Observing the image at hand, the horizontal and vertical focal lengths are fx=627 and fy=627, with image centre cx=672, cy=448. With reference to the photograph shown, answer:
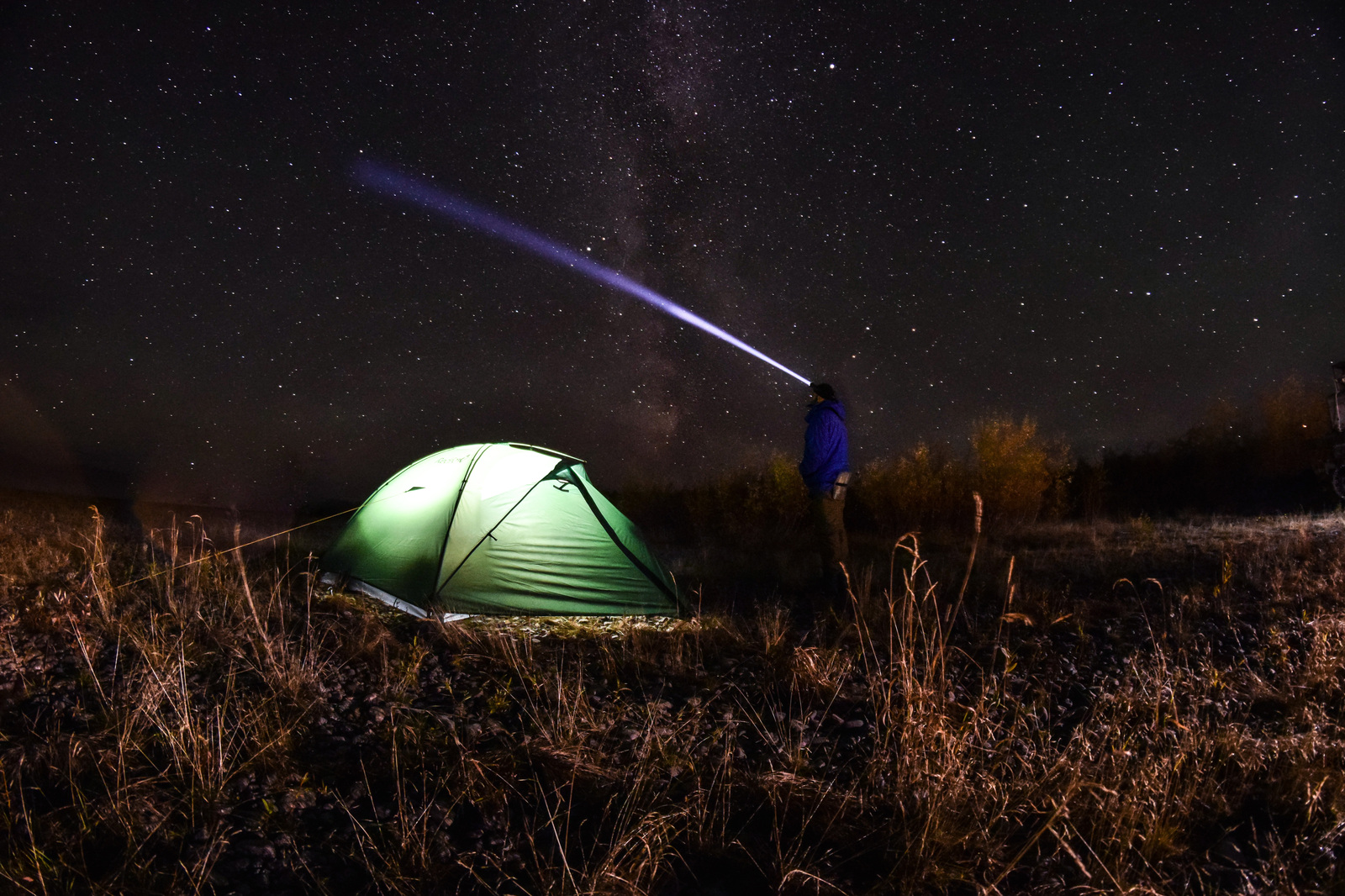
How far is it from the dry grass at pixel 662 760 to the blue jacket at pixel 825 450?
255 cm

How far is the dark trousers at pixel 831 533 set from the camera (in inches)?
285

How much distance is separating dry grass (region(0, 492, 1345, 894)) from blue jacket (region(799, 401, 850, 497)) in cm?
255

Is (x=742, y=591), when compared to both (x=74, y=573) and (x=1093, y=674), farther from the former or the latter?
(x=74, y=573)

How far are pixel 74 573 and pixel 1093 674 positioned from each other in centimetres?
857

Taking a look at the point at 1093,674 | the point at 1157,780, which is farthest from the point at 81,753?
the point at 1093,674

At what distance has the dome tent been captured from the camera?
6164 millimetres

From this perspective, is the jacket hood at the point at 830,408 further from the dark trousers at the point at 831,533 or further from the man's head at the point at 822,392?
the dark trousers at the point at 831,533

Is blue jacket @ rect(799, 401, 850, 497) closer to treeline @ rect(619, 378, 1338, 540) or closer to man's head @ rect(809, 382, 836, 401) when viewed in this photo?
man's head @ rect(809, 382, 836, 401)

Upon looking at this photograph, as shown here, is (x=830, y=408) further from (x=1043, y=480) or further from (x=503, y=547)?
(x=1043, y=480)

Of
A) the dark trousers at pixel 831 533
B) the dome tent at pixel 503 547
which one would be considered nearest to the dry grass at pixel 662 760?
the dome tent at pixel 503 547

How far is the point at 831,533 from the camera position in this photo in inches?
285

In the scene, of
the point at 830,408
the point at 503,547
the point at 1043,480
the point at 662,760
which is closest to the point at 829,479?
the point at 830,408

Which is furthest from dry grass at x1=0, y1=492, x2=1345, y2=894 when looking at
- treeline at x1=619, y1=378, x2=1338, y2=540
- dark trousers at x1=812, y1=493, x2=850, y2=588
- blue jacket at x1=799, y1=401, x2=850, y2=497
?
treeline at x1=619, y1=378, x2=1338, y2=540

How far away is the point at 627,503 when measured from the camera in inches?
1433
